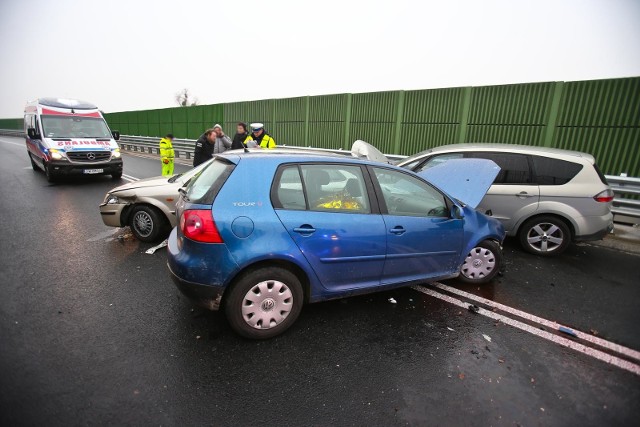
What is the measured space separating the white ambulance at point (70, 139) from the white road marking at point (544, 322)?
10.5 metres

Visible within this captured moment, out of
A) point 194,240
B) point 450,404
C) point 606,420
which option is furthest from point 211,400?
point 606,420

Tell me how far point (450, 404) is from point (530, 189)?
4021 mm

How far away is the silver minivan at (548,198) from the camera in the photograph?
4898 millimetres

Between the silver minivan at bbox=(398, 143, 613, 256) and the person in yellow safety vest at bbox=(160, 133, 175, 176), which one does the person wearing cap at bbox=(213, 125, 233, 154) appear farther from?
the silver minivan at bbox=(398, 143, 613, 256)

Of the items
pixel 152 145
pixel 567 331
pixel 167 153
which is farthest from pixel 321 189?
pixel 152 145

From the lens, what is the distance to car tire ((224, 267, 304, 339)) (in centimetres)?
276

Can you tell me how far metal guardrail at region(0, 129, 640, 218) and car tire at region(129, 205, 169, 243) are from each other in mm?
2513

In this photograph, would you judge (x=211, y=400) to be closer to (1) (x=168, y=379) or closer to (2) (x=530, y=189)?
(1) (x=168, y=379)

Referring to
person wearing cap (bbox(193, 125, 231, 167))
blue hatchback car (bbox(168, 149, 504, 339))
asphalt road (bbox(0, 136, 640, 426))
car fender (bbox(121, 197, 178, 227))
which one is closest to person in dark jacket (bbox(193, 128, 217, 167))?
person wearing cap (bbox(193, 125, 231, 167))

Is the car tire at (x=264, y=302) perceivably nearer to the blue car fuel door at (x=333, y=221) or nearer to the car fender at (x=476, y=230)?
the blue car fuel door at (x=333, y=221)

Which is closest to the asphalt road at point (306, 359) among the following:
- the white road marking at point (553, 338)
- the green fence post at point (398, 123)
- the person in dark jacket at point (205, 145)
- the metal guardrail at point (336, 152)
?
the white road marking at point (553, 338)

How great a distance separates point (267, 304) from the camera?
9.41ft

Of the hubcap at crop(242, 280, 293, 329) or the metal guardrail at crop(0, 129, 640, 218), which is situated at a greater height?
the metal guardrail at crop(0, 129, 640, 218)

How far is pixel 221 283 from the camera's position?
271 cm
